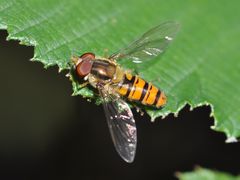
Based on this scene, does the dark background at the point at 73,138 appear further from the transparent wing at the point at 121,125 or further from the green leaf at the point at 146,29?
the transparent wing at the point at 121,125

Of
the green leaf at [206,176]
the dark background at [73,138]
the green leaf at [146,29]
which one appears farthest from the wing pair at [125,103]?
the dark background at [73,138]

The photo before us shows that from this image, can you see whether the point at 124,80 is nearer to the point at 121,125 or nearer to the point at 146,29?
the point at 121,125

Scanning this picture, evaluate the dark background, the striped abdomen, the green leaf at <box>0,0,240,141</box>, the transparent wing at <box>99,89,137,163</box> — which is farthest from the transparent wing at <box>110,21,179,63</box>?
the dark background

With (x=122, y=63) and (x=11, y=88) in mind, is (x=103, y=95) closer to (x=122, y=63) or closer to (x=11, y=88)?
(x=122, y=63)

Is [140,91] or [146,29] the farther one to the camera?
[146,29]

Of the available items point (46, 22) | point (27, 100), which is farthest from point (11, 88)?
point (46, 22)

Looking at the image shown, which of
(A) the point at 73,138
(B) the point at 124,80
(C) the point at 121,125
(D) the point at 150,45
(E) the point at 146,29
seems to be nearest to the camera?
(C) the point at 121,125

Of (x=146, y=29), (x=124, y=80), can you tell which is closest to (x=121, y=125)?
(x=124, y=80)
